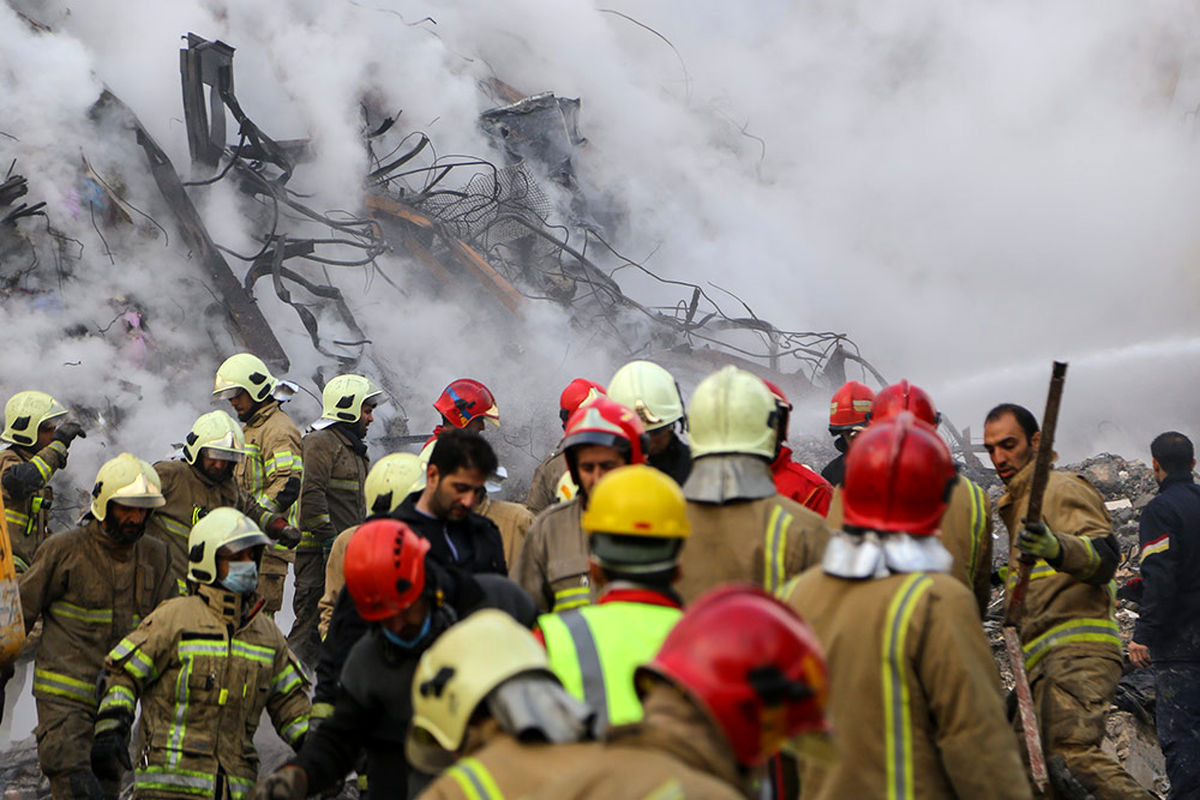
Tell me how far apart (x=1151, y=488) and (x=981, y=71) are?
11675 millimetres

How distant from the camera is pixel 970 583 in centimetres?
381

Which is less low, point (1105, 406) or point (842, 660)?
point (1105, 406)

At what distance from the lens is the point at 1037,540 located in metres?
3.99

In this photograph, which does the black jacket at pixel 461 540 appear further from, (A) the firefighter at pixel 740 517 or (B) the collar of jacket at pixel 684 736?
(B) the collar of jacket at pixel 684 736

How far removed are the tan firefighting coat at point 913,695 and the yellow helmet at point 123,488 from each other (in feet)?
11.5

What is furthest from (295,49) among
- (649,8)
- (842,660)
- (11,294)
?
(842,660)

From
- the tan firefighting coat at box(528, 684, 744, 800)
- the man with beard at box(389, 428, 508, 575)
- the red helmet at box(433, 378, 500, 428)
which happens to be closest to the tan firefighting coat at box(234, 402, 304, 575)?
the red helmet at box(433, 378, 500, 428)

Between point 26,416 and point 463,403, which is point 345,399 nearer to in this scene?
point 463,403

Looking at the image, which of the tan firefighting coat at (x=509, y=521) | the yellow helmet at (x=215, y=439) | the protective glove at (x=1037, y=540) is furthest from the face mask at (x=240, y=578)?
the protective glove at (x=1037, y=540)

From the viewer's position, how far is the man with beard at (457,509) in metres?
3.58

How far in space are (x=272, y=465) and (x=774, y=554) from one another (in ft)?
16.1

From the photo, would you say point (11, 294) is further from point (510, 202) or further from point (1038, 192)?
point (1038, 192)

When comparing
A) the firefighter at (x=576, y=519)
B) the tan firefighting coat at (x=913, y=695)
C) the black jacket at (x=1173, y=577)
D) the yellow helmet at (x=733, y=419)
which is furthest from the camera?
the black jacket at (x=1173, y=577)

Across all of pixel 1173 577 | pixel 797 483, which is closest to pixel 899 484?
pixel 797 483
